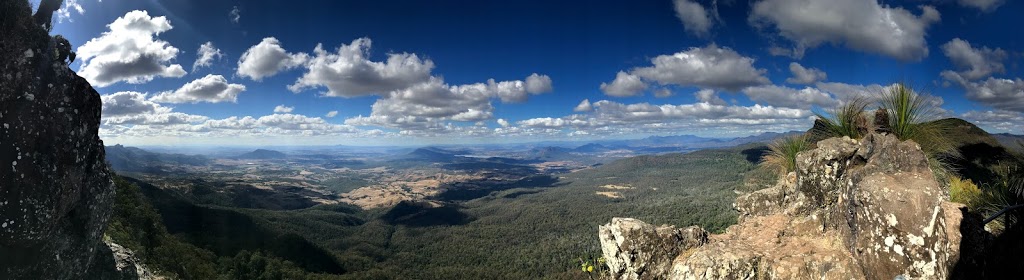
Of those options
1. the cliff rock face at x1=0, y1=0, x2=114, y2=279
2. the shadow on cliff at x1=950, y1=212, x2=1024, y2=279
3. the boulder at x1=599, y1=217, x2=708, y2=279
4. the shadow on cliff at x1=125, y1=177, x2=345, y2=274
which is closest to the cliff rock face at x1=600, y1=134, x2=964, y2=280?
the boulder at x1=599, y1=217, x2=708, y2=279

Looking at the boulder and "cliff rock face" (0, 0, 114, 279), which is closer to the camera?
"cliff rock face" (0, 0, 114, 279)

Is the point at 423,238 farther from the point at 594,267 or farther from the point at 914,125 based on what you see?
the point at 914,125

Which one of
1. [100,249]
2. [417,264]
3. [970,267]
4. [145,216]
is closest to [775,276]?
[970,267]

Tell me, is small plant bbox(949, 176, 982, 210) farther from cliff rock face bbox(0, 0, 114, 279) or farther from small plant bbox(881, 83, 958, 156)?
cliff rock face bbox(0, 0, 114, 279)

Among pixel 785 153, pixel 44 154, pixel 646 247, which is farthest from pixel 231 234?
pixel 785 153

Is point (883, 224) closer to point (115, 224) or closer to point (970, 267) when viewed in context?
point (970, 267)
